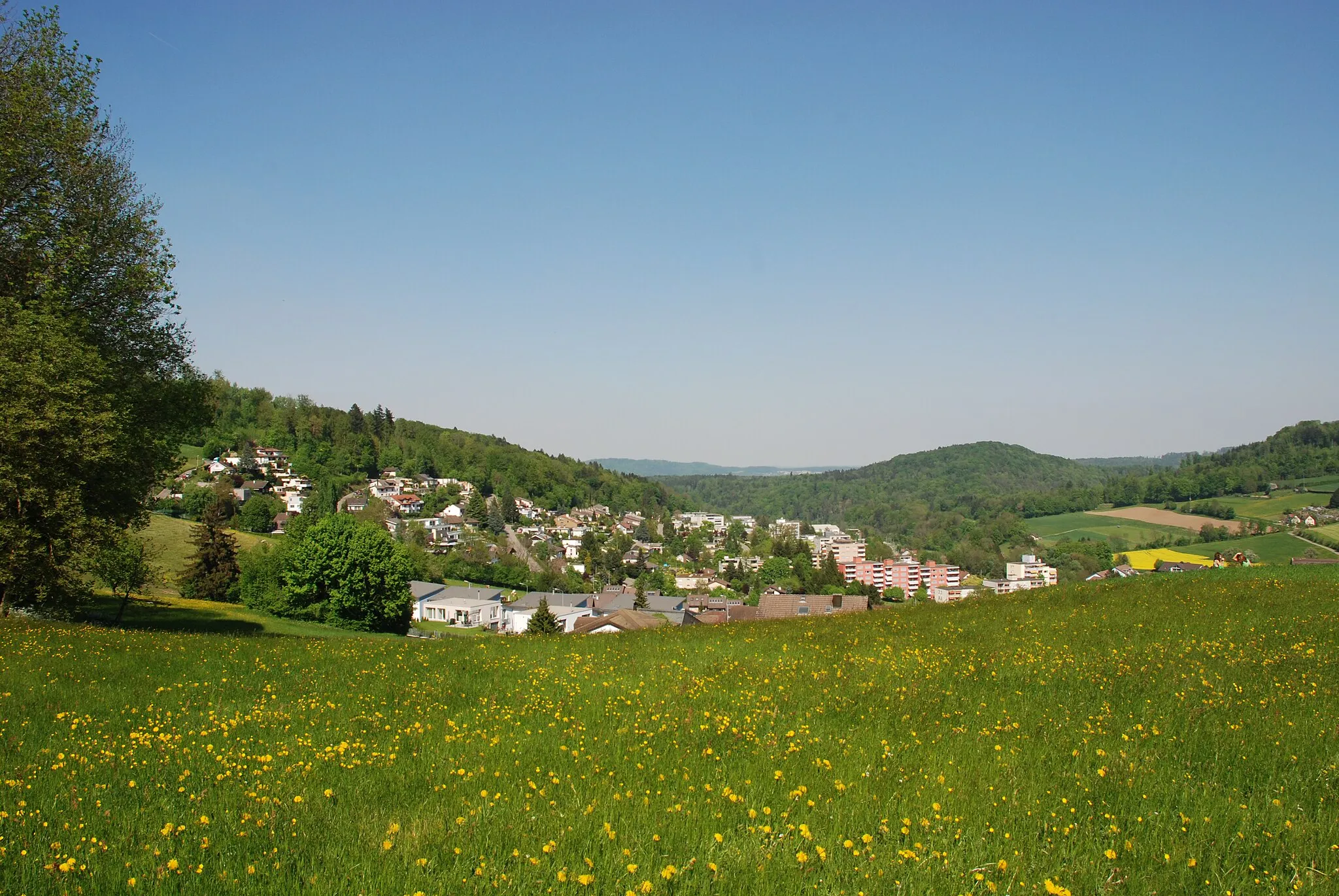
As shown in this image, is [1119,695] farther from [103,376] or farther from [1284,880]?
[103,376]

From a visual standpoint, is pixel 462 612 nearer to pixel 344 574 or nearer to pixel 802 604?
pixel 344 574

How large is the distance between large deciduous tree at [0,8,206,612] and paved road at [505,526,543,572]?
124030mm

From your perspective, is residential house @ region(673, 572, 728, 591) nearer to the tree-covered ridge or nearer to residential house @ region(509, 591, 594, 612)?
residential house @ region(509, 591, 594, 612)

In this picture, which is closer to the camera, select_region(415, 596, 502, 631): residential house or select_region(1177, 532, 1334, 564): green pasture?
select_region(1177, 532, 1334, 564): green pasture

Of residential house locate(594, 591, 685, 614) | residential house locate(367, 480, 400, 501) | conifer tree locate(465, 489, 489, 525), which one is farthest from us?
conifer tree locate(465, 489, 489, 525)

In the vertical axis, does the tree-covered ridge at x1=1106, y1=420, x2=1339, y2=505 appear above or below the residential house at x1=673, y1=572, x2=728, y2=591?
above

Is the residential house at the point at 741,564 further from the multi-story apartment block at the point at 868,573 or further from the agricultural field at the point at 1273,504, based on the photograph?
the agricultural field at the point at 1273,504

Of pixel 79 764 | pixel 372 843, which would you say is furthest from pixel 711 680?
pixel 79 764

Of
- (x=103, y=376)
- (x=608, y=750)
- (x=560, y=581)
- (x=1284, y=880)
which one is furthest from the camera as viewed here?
(x=560, y=581)

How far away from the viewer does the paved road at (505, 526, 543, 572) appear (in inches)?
6063

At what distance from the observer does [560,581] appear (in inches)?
5408

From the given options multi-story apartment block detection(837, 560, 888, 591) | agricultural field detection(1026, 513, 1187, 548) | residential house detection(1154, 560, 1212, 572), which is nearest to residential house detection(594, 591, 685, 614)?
residential house detection(1154, 560, 1212, 572)

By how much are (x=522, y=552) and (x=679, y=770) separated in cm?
16997

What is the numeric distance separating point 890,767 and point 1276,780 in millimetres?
3939
